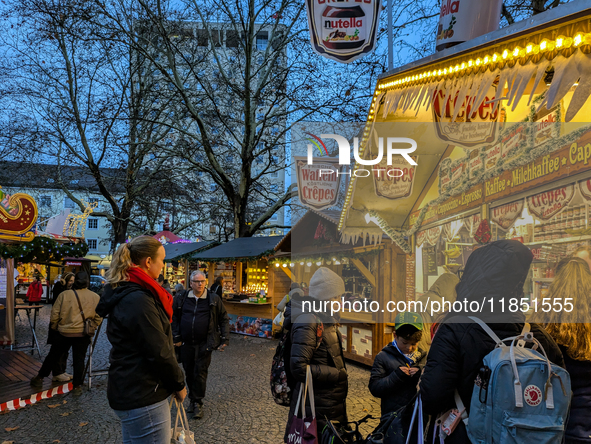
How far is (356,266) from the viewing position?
9.77 metres

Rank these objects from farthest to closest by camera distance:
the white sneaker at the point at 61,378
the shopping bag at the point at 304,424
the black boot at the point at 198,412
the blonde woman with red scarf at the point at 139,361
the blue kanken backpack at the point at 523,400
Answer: the white sneaker at the point at 61,378 → the black boot at the point at 198,412 → the shopping bag at the point at 304,424 → the blonde woman with red scarf at the point at 139,361 → the blue kanken backpack at the point at 523,400

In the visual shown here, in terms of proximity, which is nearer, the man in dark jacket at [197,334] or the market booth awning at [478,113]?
the market booth awning at [478,113]

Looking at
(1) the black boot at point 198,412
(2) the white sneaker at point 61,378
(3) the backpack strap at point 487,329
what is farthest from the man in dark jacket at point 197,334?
(3) the backpack strap at point 487,329

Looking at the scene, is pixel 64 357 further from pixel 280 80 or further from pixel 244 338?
pixel 280 80

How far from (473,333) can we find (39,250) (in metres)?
12.6

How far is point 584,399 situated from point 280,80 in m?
15.8

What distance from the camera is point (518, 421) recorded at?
1643mm

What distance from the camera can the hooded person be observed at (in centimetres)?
305

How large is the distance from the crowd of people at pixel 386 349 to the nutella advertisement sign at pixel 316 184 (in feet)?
16.9

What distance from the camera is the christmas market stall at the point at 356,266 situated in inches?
318

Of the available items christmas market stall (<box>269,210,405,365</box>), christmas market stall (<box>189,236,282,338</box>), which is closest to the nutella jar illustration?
christmas market stall (<box>269,210,405,365</box>)

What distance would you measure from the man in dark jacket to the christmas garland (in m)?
5.33

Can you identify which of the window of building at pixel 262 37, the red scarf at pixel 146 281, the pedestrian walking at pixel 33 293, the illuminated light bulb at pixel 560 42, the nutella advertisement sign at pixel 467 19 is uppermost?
A: the window of building at pixel 262 37

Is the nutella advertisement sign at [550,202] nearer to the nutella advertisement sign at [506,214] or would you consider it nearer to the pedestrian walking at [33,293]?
the nutella advertisement sign at [506,214]
